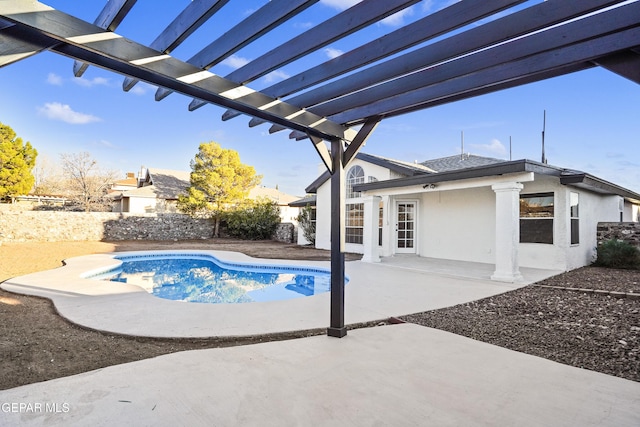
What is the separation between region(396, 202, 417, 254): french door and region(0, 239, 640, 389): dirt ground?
19.5 ft

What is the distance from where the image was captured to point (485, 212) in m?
10.9

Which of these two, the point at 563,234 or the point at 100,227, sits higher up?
the point at 563,234

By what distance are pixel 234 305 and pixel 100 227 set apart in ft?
A: 54.3

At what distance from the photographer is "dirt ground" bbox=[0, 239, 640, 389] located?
3504mm

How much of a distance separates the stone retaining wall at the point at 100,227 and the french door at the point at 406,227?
30.5 ft

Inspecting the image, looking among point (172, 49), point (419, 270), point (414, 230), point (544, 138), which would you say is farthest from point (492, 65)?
point (544, 138)

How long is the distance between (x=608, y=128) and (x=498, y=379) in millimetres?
17331

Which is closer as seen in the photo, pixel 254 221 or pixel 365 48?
pixel 365 48

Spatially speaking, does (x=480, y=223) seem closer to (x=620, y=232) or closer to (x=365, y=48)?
Answer: (x=620, y=232)

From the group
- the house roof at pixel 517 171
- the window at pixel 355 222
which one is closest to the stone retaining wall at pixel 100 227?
the window at pixel 355 222

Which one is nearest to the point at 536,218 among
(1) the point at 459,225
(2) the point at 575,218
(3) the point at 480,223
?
Result: (2) the point at 575,218

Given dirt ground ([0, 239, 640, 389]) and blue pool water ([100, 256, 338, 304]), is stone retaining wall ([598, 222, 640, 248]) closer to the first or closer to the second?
dirt ground ([0, 239, 640, 389])

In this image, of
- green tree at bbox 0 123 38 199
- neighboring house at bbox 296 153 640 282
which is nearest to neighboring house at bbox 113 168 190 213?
green tree at bbox 0 123 38 199

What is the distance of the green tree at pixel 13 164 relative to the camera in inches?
773
